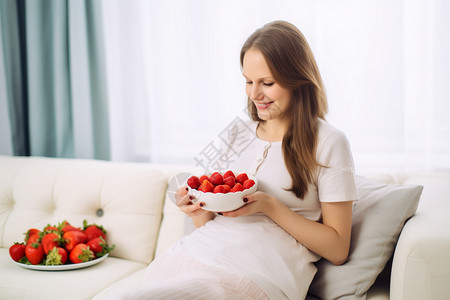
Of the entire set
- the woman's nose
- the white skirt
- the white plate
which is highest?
the woman's nose

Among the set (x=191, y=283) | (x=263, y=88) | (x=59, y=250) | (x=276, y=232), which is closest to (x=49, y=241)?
(x=59, y=250)

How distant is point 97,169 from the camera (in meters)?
1.95

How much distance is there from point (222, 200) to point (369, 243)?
496 mm

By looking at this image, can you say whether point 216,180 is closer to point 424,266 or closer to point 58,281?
point 424,266

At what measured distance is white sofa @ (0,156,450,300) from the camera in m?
1.46

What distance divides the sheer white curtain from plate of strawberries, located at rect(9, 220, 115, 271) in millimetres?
746

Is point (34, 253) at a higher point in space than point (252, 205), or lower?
lower

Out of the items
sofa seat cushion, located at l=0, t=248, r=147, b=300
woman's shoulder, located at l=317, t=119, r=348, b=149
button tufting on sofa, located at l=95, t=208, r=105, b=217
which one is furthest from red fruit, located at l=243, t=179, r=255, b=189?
button tufting on sofa, located at l=95, t=208, r=105, b=217

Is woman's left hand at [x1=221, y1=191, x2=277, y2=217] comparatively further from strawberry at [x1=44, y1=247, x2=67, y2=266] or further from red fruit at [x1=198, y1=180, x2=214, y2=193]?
strawberry at [x1=44, y1=247, x2=67, y2=266]

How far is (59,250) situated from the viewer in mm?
1599

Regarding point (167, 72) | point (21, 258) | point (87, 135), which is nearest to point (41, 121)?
point (87, 135)

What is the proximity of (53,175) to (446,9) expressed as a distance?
77.5 inches

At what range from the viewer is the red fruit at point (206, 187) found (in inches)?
46.4

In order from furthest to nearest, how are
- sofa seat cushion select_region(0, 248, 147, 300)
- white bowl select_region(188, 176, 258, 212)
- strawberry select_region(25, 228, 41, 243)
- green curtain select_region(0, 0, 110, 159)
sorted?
green curtain select_region(0, 0, 110, 159) → strawberry select_region(25, 228, 41, 243) → sofa seat cushion select_region(0, 248, 147, 300) → white bowl select_region(188, 176, 258, 212)
